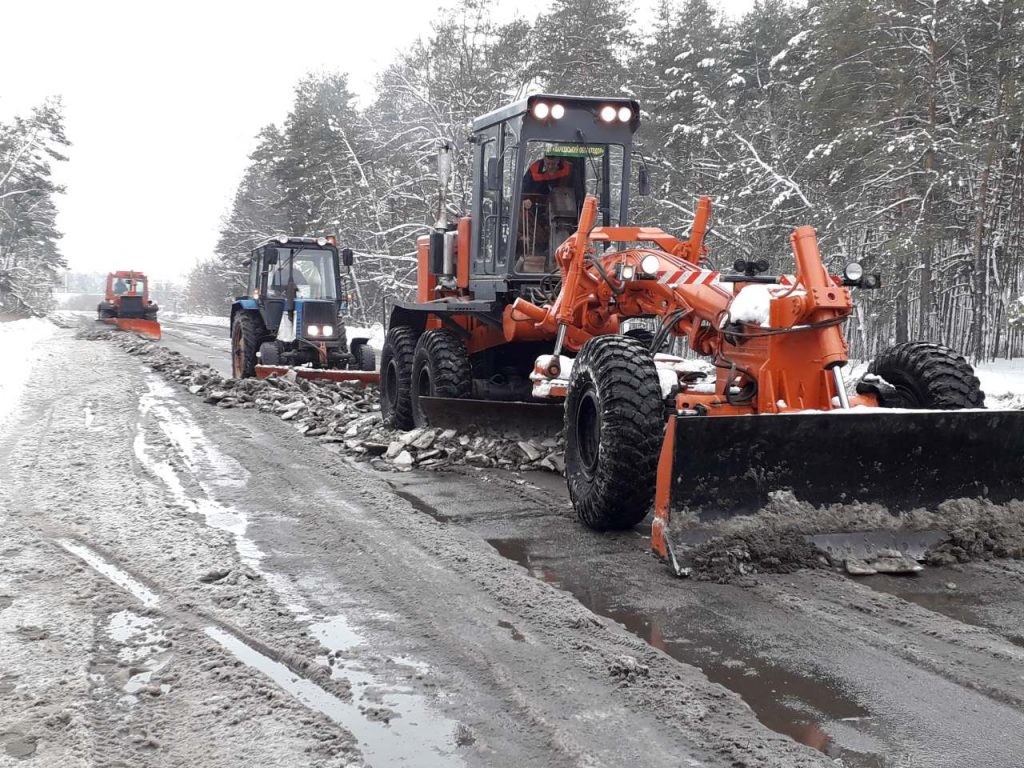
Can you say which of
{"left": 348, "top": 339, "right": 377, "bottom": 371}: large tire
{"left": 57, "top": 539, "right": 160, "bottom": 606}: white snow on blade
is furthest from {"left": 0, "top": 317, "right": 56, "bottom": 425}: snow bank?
{"left": 57, "top": 539, "right": 160, "bottom": 606}: white snow on blade

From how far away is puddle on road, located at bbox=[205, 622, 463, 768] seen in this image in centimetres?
300

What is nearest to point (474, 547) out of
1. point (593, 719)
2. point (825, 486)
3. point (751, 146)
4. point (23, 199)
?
point (825, 486)

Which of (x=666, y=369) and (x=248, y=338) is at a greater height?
(x=666, y=369)

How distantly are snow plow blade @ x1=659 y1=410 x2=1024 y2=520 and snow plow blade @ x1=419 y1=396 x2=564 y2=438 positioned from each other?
3.34m

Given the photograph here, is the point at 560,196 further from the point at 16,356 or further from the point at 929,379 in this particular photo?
the point at 16,356

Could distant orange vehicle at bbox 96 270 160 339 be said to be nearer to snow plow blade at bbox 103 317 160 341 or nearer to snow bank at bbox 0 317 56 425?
snow plow blade at bbox 103 317 160 341

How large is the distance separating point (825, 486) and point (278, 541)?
10.2ft

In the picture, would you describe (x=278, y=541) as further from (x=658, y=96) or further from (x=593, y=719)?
(x=658, y=96)

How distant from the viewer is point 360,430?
10016 millimetres

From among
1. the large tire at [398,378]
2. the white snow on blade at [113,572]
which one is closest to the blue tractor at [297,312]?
the large tire at [398,378]

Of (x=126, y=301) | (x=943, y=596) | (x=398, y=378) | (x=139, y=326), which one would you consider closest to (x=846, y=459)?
(x=943, y=596)

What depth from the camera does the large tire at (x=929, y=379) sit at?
5.96 m

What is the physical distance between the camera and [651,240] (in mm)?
7676

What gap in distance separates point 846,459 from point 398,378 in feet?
19.0
